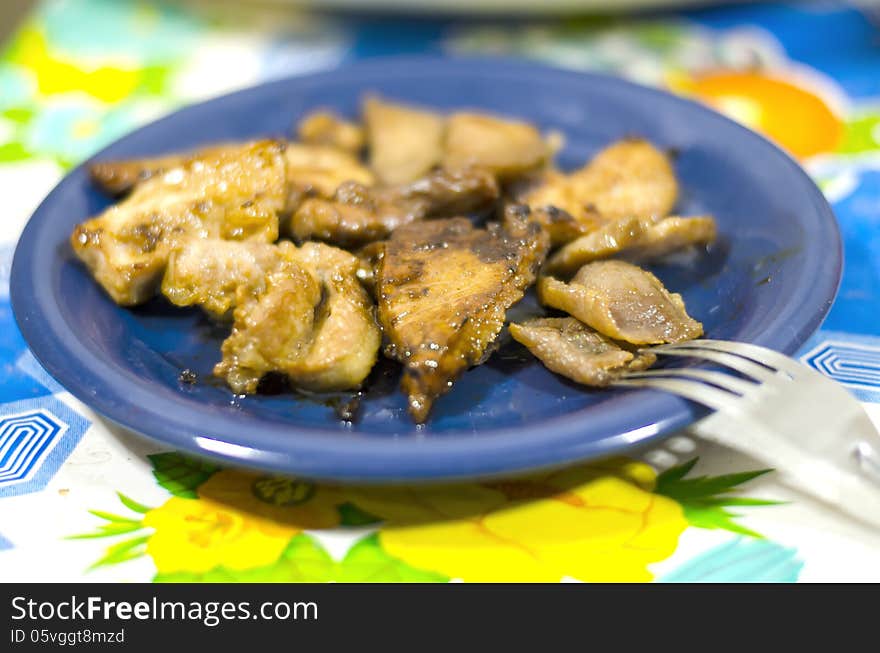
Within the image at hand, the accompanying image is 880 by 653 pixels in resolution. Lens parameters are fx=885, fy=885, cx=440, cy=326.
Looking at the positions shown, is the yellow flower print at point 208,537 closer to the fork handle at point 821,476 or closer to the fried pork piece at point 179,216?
the fried pork piece at point 179,216

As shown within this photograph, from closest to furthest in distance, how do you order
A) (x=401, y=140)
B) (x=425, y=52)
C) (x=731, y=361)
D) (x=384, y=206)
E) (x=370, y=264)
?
(x=731, y=361), (x=370, y=264), (x=384, y=206), (x=401, y=140), (x=425, y=52)

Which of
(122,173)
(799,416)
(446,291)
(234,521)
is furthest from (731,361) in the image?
(122,173)

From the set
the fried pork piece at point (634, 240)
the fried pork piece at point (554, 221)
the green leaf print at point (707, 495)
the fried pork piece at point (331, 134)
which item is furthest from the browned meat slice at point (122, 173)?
the green leaf print at point (707, 495)

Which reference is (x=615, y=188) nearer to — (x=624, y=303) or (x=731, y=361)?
(x=624, y=303)

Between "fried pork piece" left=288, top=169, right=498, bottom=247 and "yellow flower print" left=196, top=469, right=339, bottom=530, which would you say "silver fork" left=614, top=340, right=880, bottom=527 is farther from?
"fried pork piece" left=288, top=169, right=498, bottom=247

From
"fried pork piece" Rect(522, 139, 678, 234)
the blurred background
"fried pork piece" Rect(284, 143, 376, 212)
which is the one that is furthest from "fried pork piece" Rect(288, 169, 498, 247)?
the blurred background
